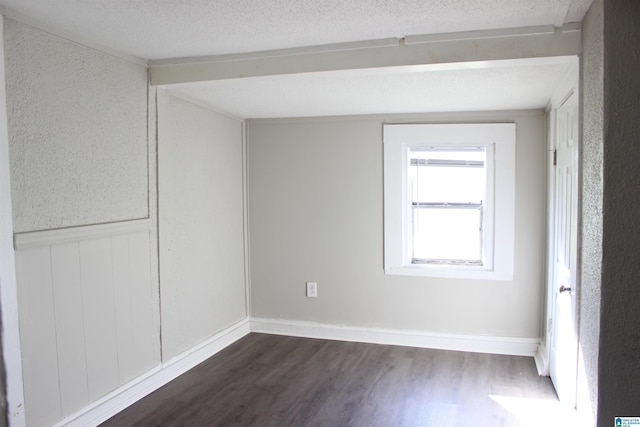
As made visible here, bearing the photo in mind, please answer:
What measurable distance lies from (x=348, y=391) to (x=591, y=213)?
190 centimetres

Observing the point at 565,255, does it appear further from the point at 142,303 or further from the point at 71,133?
the point at 71,133

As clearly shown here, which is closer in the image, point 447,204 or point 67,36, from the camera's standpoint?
point 67,36

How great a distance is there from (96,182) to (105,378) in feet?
3.53

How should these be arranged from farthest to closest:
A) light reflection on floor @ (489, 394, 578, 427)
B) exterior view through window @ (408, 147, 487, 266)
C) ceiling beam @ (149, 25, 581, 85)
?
exterior view through window @ (408, 147, 487, 266)
light reflection on floor @ (489, 394, 578, 427)
ceiling beam @ (149, 25, 581, 85)

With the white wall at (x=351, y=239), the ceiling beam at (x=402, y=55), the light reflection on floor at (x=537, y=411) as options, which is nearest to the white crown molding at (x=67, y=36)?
the ceiling beam at (x=402, y=55)

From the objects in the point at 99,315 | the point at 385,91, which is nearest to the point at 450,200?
the point at 385,91

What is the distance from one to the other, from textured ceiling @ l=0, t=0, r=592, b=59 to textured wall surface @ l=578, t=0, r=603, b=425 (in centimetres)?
22

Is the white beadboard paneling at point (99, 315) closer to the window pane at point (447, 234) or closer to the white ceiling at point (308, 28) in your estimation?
the white ceiling at point (308, 28)

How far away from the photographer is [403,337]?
4.17 m

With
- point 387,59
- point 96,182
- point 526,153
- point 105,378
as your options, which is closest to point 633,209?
point 387,59

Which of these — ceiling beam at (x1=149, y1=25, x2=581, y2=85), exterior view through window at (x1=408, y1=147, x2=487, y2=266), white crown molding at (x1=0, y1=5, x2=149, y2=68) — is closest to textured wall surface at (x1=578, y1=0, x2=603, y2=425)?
ceiling beam at (x1=149, y1=25, x2=581, y2=85)

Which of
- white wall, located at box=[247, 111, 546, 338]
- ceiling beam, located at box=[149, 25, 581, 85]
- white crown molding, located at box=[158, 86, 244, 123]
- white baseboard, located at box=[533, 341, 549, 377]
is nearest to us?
ceiling beam, located at box=[149, 25, 581, 85]

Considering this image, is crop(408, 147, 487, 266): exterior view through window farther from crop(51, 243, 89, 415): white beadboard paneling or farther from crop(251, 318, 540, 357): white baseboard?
crop(51, 243, 89, 415): white beadboard paneling

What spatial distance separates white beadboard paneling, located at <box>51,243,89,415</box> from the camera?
2.40 metres
